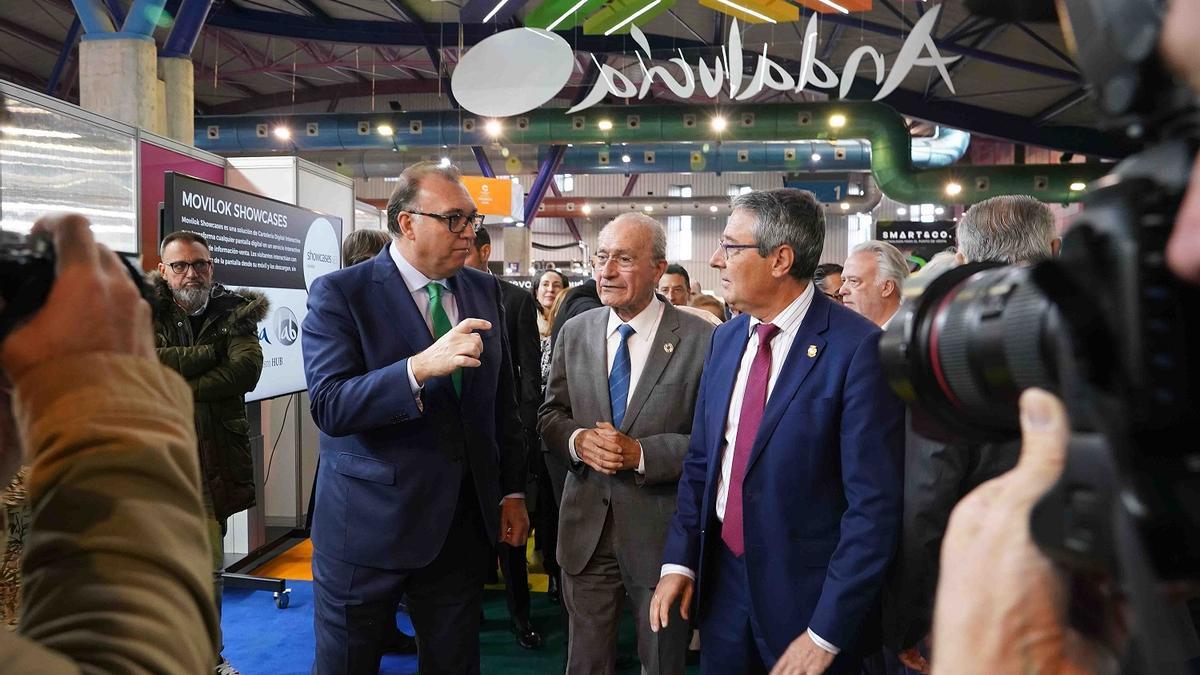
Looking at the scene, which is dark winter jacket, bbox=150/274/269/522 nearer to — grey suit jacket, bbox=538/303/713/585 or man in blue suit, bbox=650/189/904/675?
grey suit jacket, bbox=538/303/713/585

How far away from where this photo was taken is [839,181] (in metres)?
21.9

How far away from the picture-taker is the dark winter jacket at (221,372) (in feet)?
9.92

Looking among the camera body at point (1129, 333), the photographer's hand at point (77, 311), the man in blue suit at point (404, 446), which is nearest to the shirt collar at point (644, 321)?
the man in blue suit at point (404, 446)

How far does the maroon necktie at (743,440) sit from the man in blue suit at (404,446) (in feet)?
2.16

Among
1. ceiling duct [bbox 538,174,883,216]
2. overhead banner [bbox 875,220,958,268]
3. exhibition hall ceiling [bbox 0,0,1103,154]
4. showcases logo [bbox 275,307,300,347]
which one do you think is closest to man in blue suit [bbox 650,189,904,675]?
showcases logo [bbox 275,307,300,347]

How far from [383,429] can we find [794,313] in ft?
3.55

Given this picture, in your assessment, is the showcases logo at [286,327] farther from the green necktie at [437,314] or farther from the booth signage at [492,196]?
the booth signage at [492,196]

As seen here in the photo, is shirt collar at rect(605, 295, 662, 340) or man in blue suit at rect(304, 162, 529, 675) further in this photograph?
shirt collar at rect(605, 295, 662, 340)

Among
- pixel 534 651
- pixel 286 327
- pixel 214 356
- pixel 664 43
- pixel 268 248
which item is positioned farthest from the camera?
pixel 664 43

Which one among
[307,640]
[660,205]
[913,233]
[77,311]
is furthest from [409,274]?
[660,205]

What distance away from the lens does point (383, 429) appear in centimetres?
206

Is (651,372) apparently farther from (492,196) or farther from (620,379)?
(492,196)

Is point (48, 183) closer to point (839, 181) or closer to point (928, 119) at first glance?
point (928, 119)

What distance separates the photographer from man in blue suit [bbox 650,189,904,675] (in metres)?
1.72
